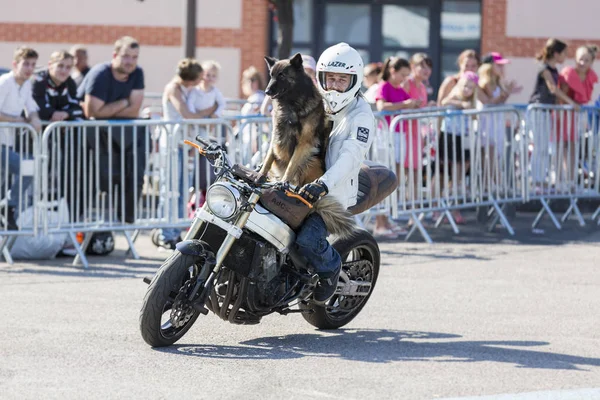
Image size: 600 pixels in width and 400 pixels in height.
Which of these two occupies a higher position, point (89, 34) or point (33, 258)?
point (89, 34)

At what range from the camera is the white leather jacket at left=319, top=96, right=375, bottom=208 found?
7535 millimetres

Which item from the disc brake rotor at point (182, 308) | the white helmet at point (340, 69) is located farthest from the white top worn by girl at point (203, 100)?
the disc brake rotor at point (182, 308)

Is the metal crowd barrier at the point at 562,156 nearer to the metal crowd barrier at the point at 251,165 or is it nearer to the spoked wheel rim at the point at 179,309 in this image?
the metal crowd barrier at the point at 251,165

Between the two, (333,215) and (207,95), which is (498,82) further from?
(333,215)

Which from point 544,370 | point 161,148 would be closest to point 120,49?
point 161,148

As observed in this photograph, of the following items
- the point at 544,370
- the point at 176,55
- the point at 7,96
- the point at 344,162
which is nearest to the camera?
the point at 544,370

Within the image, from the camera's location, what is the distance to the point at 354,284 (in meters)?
8.13

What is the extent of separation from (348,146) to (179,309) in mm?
1361

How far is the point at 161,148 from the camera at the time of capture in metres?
12.2

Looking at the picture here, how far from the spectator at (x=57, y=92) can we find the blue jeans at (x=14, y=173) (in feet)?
2.57

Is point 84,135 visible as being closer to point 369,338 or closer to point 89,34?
point 369,338

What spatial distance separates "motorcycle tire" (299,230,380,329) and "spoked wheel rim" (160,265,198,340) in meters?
0.89

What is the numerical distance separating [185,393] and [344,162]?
6.14ft

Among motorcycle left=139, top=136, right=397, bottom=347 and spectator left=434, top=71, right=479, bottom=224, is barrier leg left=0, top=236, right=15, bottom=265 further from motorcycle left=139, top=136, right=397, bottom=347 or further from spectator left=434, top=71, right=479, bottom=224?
spectator left=434, top=71, right=479, bottom=224
